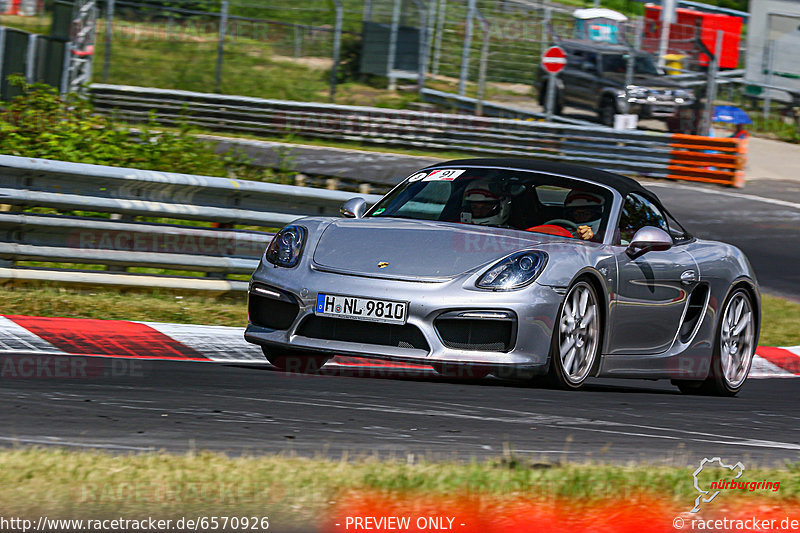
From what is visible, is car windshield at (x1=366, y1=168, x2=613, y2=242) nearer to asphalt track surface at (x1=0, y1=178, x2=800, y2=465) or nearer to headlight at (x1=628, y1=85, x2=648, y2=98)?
asphalt track surface at (x1=0, y1=178, x2=800, y2=465)

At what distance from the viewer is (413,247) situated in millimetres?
6172

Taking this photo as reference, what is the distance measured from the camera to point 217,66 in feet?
89.2

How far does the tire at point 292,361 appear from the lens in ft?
21.4

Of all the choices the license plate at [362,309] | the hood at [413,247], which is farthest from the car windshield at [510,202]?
the license plate at [362,309]

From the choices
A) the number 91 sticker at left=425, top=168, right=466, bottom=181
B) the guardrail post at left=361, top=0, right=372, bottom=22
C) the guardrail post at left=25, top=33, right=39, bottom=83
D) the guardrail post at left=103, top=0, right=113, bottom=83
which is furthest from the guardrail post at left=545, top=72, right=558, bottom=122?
the number 91 sticker at left=425, top=168, right=466, bottom=181

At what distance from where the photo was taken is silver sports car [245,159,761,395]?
19.2ft

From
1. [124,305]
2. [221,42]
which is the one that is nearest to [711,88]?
[221,42]

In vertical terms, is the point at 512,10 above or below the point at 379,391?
above

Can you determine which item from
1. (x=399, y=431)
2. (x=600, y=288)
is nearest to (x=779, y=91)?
(x=600, y=288)

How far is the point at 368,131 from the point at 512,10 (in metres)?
5.60

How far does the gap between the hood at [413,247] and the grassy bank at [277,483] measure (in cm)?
→ 201

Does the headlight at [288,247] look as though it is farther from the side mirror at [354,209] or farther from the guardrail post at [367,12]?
the guardrail post at [367,12]

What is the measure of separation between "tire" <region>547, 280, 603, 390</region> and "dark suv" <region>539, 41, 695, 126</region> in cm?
1848

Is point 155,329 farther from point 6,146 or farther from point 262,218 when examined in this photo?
point 6,146
